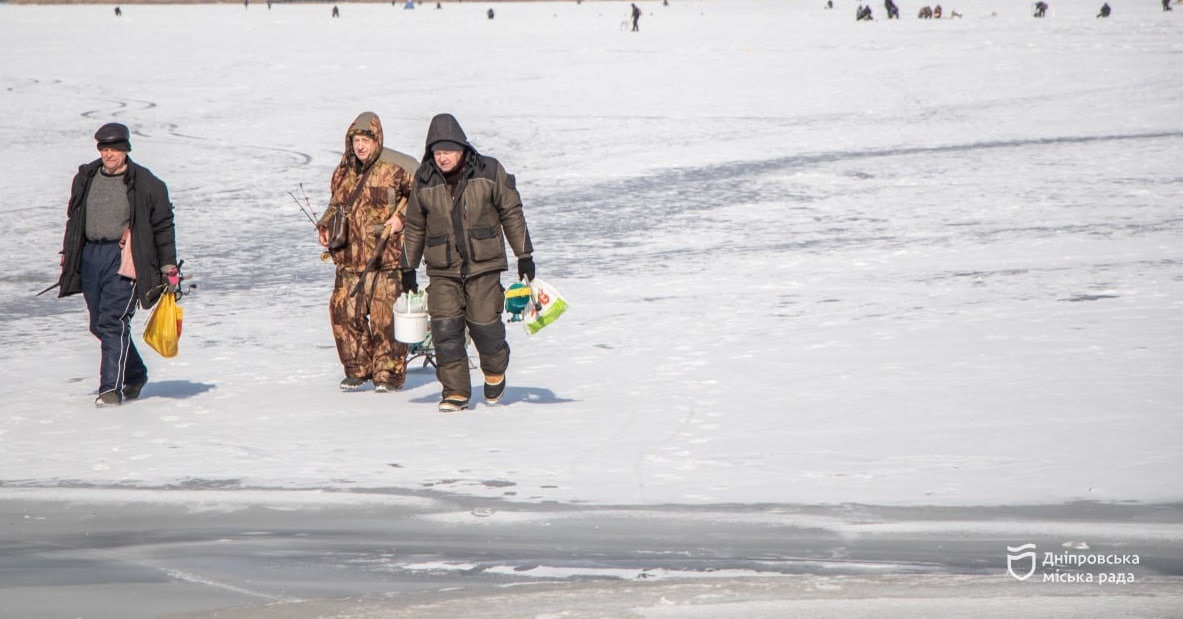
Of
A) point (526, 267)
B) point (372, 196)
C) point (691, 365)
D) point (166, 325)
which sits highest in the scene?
point (372, 196)

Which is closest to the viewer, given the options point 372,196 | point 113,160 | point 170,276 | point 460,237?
point 460,237

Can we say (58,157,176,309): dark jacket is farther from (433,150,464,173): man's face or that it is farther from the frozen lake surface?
(433,150,464,173): man's face

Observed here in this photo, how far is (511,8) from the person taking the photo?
88.2m

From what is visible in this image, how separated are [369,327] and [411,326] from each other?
758 mm

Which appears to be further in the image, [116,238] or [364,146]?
[364,146]

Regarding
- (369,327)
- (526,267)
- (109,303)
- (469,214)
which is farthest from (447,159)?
(109,303)

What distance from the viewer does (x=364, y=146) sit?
760 centimetres

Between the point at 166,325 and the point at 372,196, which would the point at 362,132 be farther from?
the point at 166,325

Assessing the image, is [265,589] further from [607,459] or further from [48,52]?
[48,52]

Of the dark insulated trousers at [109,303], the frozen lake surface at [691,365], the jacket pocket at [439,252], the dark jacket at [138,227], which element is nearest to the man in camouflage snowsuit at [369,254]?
the frozen lake surface at [691,365]

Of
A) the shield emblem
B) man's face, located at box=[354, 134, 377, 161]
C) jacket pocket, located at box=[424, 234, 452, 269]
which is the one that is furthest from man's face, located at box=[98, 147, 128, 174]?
the shield emblem

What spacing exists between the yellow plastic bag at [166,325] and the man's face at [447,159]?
1628mm

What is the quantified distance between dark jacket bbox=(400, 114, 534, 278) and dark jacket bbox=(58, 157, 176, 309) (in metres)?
1.34

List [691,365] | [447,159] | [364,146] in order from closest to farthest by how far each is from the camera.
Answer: [447,159], [364,146], [691,365]
